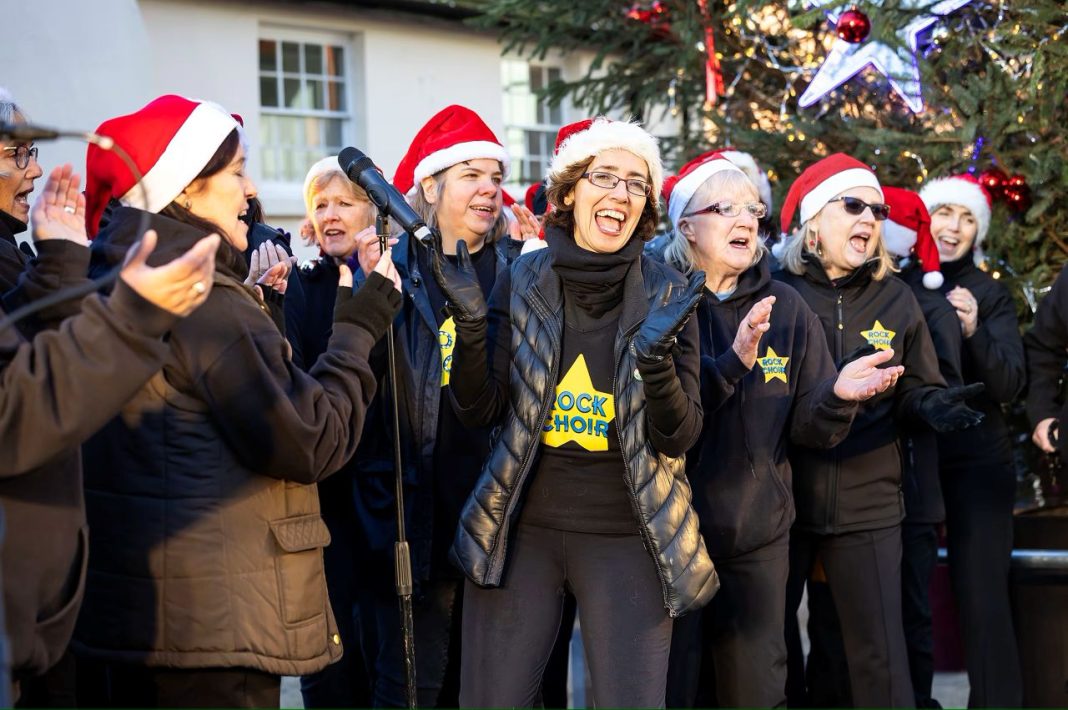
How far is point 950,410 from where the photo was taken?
505cm

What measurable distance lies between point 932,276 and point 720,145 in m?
2.42

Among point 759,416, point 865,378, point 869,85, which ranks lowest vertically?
point 759,416

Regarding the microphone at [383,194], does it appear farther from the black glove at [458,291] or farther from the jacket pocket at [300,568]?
the jacket pocket at [300,568]

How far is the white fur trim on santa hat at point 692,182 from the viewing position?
5.36 meters

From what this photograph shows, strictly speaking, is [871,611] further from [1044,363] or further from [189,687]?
[189,687]

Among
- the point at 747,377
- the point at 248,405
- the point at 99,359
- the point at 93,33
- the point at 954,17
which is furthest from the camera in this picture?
the point at 93,33

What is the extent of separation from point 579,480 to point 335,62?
40.4 feet

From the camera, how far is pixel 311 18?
15.1m

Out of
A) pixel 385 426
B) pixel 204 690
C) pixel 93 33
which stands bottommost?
pixel 204 690

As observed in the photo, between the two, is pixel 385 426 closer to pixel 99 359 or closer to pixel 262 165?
pixel 99 359

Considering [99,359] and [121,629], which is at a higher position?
[99,359]

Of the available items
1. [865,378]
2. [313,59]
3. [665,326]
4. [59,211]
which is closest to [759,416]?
[865,378]

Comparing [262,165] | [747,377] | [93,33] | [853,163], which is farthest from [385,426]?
[262,165]

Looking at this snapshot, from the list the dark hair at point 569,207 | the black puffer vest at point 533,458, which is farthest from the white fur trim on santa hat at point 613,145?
the black puffer vest at point 533,458
